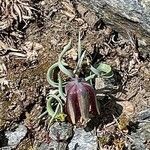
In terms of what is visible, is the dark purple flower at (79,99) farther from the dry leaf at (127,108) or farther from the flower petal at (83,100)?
the dry leaf at (127,108)

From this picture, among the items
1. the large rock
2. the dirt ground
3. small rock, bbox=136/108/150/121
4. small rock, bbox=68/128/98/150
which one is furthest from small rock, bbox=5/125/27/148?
the large rock

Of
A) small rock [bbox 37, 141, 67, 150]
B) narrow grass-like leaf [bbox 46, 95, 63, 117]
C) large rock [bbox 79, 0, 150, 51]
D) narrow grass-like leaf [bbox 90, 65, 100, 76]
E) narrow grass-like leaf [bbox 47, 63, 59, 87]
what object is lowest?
small rock [bbox 37, 141, 67, 150]

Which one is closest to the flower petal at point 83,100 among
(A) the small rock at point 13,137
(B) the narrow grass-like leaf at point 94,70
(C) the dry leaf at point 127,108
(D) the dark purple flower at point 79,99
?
(D) the dark purple flower at point 79,99

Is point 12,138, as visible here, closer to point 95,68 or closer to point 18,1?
point 95,68

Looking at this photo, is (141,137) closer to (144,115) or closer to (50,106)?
(144,115)

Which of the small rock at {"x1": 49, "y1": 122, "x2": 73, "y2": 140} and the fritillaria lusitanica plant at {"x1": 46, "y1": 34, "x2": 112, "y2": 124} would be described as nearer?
the fritillaria lusitanica plant at {"x1": 46, "y1": 34, "x2": 112, "y2": 124}

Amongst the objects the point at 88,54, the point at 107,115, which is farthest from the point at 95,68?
the point at 107,115

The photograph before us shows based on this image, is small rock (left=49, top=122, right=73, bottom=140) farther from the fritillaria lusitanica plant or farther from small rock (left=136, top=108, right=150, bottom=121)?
small rock (left=136, top=108, right=150, bottom=121)
